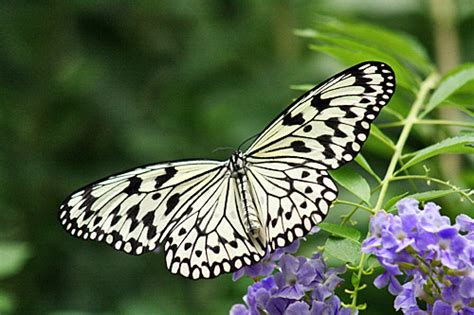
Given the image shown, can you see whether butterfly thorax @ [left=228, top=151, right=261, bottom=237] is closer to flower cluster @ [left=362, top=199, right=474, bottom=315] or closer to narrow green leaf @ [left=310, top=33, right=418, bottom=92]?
flower cluster @ [left=362, top=199, right=474, bottom=315]

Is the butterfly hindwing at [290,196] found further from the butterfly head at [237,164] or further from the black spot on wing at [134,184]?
the black spot on wing at [134,184]

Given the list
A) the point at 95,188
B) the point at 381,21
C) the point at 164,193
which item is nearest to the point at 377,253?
the point at 164,193

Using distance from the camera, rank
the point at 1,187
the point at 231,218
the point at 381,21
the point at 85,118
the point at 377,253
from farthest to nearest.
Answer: the point at 381,21, the point at 85,118, the point at 1,187, the point at 231,218, the point at 377,253

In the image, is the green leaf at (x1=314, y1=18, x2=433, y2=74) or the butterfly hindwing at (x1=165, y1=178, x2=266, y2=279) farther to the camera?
the green leaf at (x1=314, y1=18, x2=433, y2=74)

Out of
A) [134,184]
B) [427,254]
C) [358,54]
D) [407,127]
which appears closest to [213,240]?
[134,184]

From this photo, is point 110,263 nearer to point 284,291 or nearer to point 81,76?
point 81,76

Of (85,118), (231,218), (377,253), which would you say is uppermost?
(85,118)

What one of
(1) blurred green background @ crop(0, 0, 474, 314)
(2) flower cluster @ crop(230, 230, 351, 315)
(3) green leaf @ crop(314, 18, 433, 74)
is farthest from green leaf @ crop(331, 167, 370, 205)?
(1) blurred green background @ crop(0, 0, 474, 314)
